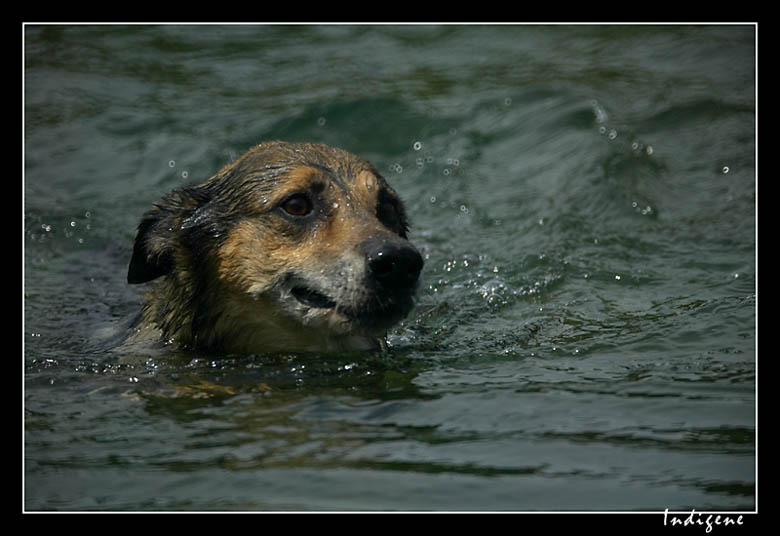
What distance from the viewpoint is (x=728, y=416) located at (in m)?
4.67

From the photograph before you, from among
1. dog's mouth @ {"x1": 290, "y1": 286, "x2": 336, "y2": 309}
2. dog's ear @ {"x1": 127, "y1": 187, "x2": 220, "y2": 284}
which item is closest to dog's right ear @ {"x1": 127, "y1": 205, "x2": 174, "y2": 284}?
dog's ear @ {"x1": 127, "y1": 187, "x2": 220, "y2": 284}

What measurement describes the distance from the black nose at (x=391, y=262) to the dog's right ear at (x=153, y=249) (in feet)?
4.48

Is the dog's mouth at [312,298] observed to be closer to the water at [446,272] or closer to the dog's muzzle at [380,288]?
the dog's muzzle at [380,288]

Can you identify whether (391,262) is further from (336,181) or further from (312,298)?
(336,181)

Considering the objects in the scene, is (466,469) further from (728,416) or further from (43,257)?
(43,257)

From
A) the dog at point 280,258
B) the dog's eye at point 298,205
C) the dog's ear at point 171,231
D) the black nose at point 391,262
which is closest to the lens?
the black nose at point 391,262

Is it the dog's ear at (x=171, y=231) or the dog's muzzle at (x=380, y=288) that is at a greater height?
the dog's ear at (x=171, y=231)

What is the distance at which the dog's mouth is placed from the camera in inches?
204

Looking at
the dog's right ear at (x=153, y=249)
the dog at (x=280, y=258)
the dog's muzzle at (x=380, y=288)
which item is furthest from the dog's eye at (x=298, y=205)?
the dog's right ear at (x=153, y=249)

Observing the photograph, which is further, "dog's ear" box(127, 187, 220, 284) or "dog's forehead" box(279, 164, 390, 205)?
"dog's ear" box(127, 187, 220, 284)

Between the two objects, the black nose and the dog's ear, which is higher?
the dog's ear

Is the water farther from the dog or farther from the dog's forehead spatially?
the dog's forehead

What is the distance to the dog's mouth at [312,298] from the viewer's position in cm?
519

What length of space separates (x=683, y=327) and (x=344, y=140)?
217 inches
